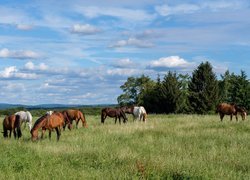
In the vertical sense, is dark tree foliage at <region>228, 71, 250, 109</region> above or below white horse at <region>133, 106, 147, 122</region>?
above

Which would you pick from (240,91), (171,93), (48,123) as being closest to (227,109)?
(48,123)

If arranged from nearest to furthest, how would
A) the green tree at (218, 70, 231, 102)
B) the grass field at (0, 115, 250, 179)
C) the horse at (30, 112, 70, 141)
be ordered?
the grass field at (0, 115, 250, 179) → the horse at (30, 112, 70, 141) → the green tree at (218, 70, 231, 102)

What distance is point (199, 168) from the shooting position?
11.0m

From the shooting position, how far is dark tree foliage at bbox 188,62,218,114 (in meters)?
63.3

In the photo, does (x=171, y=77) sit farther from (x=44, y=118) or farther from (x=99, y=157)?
(x=99, y=157)

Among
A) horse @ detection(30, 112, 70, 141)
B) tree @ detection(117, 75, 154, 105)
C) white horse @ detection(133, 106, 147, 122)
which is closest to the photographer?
horse @ detection(30, 112, 70, 141)

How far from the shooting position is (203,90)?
64500mm

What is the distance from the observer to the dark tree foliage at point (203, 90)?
63.3 metres

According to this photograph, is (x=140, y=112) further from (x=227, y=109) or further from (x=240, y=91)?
(x=240, y=91)

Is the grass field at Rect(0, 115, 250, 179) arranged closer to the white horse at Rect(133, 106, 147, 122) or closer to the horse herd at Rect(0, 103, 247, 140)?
the horse herd at Rect(0, 103, 247, 140)

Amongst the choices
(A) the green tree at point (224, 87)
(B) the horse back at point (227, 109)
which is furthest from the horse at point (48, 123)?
(A) the green tree at point (224, 87)

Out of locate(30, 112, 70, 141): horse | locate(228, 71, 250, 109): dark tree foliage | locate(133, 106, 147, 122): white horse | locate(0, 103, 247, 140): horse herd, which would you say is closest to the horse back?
locate(0, 103, 247, 140): horse herd

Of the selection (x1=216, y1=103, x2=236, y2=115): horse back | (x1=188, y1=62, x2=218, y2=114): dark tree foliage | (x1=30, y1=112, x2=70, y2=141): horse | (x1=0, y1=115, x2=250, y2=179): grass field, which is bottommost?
(x1=0, y1=115, x2=250, y2=179): grass field

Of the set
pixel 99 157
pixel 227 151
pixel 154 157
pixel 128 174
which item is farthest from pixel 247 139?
pixel 128 174
